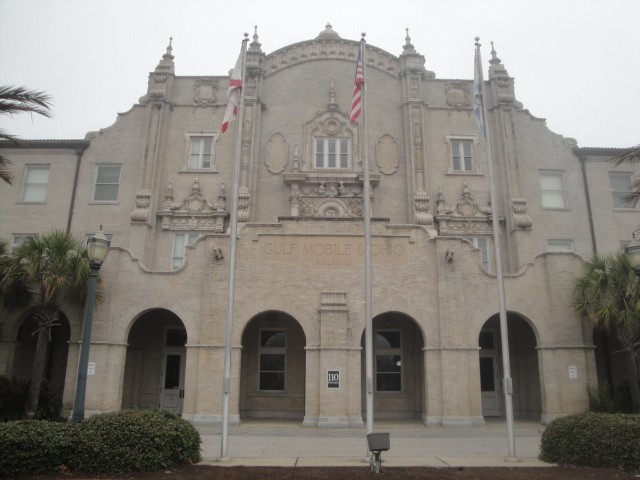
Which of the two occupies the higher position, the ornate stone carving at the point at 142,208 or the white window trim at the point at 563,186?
the white window trim at the point at 563,186

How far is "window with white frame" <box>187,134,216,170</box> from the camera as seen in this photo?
29797 mm

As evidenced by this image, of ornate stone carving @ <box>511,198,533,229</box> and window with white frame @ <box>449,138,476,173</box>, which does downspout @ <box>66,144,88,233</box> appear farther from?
ornate stone carving @ <box>511,198,533,229</box>

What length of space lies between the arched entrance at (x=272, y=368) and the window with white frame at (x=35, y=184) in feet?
46.1

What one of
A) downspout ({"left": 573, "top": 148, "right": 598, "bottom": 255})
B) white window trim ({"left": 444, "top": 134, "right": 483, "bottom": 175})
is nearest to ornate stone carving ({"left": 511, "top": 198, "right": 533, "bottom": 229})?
white window trim ({"left": 444, "top": 134, "right": 483, "bottom": 175})

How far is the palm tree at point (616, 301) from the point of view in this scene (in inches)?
748

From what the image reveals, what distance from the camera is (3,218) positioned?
28688 millimetres

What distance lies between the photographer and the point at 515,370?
24.9 m

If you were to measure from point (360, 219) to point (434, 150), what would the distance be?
968 centimetres

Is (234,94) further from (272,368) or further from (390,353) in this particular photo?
(390,353)

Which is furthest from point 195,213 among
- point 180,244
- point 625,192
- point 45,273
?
point 625,192

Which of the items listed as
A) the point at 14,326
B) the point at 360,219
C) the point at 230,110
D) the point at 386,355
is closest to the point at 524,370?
the point at 386,355

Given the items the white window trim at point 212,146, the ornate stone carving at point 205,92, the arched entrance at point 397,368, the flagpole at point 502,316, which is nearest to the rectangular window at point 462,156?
the arched entrance at point 397,368

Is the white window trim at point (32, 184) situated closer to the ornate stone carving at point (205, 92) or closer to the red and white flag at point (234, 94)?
the ornate stone carving at point (205, 92)

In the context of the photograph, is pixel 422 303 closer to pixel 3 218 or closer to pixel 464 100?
pixel 464 100
